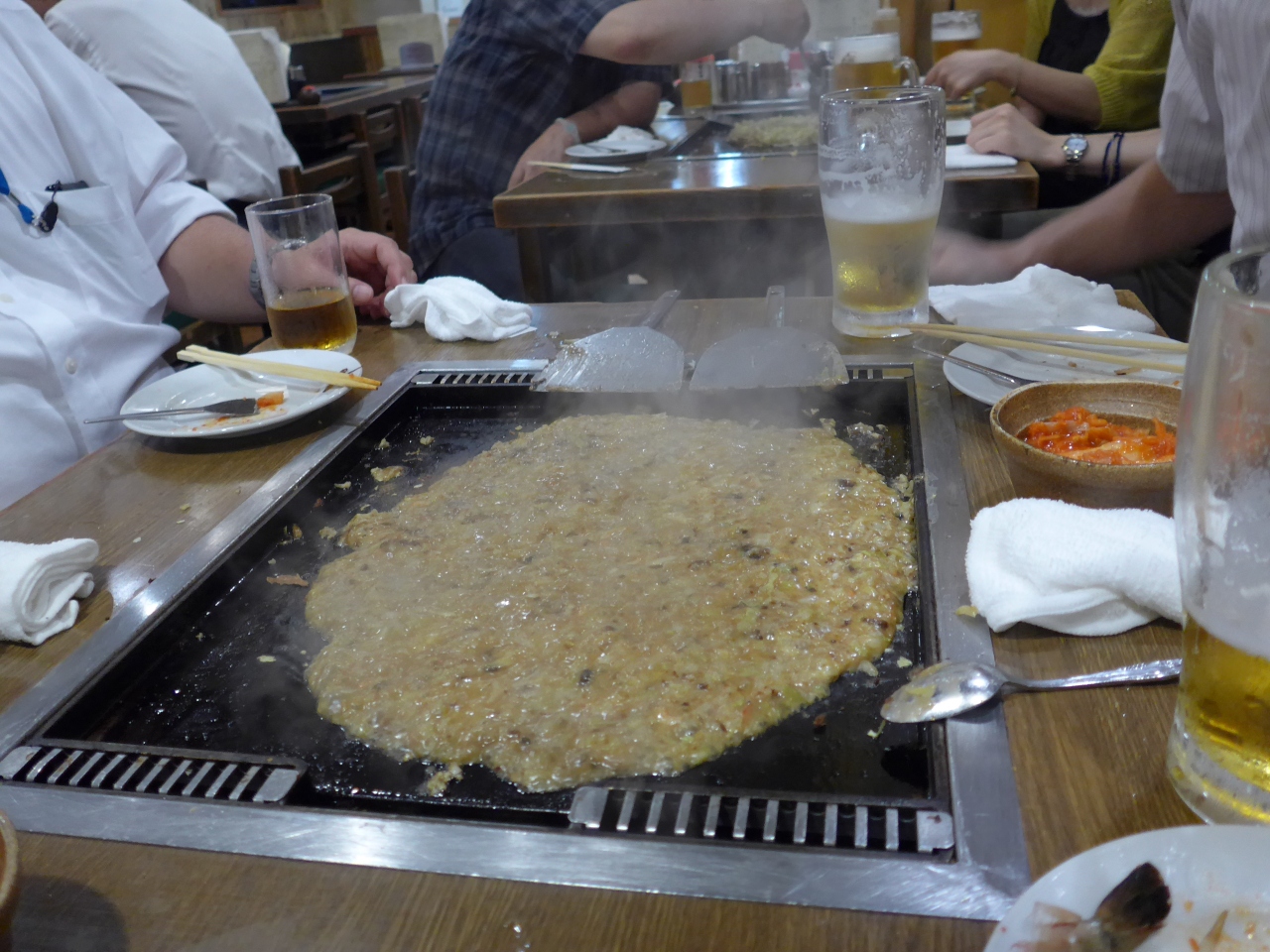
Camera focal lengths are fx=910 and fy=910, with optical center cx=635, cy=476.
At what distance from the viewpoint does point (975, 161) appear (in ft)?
8.05

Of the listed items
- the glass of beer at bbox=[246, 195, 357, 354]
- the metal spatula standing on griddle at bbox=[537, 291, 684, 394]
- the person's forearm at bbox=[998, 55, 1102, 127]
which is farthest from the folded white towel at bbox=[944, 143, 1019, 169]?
the glass of beer at bbox=[246, 195, 357, 354]

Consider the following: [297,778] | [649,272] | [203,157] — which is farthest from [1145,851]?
[203,157]

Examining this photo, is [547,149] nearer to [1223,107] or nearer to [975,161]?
[975,161]

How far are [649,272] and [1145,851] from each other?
10.3 ft

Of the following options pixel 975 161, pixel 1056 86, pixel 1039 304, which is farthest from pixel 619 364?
pixel 1056 86

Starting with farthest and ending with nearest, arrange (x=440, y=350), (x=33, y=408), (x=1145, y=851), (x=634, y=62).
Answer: (x=634, y=62) → (x=440, y=350) → (x=33, y=408) → (x=1145, y=851)

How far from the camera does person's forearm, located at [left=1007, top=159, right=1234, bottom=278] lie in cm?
197

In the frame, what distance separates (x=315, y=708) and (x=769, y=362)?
0.86 meters

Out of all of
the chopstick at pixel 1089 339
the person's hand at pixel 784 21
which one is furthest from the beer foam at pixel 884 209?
the person's hand at pixel 784 21

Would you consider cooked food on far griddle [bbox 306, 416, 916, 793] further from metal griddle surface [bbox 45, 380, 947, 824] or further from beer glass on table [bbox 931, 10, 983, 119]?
beer glass on table [bbox 931, 10, 983, 119]

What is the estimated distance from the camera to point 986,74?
3.46 metres

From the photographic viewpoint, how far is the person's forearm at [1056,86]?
136 inches

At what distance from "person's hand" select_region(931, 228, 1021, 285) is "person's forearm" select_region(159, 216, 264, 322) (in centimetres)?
146

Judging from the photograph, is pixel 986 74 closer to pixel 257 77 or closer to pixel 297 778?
pixel 297 778
